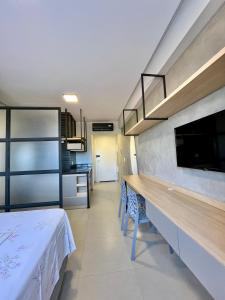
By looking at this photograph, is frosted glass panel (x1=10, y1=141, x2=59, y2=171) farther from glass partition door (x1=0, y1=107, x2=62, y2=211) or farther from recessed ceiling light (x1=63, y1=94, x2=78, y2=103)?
recessed ceiling light (x1=63, y1=94, x2=78, y2=103)

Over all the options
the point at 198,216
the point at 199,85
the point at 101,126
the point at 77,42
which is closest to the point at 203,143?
the point at 199,85

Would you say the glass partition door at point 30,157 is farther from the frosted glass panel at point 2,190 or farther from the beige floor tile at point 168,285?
the beige floor tile at point 168,285

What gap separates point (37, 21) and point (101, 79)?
138 centimetres

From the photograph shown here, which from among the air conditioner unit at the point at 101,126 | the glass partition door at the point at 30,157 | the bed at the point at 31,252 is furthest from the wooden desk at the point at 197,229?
the air conditioner unit at the point at 101,126

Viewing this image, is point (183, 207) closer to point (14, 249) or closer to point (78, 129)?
point (14, 249)

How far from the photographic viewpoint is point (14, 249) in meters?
1.14

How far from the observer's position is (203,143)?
1617mm

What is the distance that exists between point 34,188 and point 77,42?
8.11 feet

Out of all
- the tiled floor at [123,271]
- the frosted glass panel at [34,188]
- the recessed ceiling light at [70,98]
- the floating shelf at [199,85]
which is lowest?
the tiled floor at [123,271]

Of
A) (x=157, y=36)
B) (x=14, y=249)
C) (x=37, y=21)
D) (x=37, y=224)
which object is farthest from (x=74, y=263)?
(x=157, y=36)

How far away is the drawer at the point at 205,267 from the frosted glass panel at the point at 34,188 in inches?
96.0

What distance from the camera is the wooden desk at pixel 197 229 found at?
2.90 ft

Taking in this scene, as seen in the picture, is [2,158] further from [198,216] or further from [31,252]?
[198,216]

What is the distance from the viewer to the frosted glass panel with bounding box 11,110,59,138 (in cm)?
296
